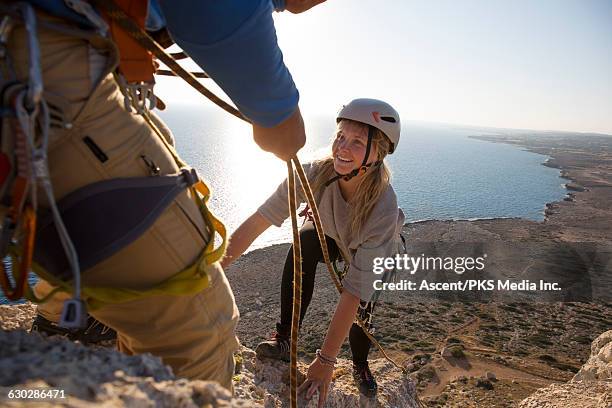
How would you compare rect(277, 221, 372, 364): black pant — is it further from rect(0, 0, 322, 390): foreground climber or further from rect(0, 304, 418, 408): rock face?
rect(0, 304, 418, 408): rock face

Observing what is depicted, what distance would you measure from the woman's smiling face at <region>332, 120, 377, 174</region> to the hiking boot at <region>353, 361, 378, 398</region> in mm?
2449

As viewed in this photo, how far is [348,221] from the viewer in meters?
4.27

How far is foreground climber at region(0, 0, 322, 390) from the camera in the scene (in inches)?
53.6

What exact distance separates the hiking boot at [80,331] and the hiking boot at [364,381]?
2947mm

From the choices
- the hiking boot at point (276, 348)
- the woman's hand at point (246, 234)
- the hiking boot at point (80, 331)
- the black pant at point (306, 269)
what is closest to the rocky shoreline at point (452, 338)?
the hiking boot at point (276, 348)

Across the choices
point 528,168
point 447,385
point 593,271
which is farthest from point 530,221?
point 528,168

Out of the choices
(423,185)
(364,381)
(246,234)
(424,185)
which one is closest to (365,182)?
(246,234)

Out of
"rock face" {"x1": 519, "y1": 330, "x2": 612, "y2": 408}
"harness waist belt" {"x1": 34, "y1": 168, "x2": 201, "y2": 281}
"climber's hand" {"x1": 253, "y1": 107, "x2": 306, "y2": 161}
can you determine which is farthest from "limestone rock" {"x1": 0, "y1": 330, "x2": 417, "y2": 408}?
"rock face" {"x1": 519, "y1": 330, "x2": 612, "y2": 408}

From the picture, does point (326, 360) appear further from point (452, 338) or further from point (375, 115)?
point (452, 338)

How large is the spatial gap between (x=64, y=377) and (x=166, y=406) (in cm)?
31

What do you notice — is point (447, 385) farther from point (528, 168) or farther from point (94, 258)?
point (528, 168)

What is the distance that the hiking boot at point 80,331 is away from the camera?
9.58 ft

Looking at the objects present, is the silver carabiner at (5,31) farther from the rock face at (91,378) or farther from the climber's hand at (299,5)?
the climber's hand at (299,5)

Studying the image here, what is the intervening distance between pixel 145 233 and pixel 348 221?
287 centimetres
